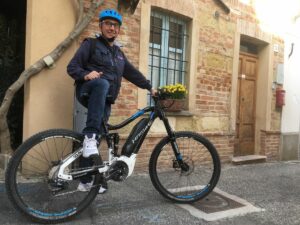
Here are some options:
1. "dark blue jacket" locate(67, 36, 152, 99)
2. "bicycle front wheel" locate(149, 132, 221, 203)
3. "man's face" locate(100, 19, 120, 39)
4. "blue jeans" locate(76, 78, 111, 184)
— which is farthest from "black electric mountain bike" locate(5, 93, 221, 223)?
"man's face" locate(100, 19, 120, 39)

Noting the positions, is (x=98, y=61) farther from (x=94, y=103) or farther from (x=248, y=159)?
(x=248, y=159)

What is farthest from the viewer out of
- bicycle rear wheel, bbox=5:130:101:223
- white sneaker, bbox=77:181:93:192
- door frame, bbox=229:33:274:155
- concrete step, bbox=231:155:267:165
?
door frame, bbox=229:33:274:155

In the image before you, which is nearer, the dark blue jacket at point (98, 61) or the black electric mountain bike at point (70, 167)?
the black electric mountain bike at point (70, 167)

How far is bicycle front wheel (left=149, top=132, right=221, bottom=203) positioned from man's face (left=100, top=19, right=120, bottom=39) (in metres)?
1.25

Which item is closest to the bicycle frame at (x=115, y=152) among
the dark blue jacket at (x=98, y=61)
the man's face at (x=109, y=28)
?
the dark blue jacket at (x=98, y=61)

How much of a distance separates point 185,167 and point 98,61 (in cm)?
149

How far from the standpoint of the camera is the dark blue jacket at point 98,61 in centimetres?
347

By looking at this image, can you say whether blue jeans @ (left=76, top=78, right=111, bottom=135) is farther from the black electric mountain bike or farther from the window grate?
the window grate

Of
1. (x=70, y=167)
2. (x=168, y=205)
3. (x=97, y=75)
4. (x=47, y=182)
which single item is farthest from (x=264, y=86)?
(x=47, y=182)

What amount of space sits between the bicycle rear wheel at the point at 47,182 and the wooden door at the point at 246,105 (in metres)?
4.92

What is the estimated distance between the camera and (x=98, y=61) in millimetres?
3613

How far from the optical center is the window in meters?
6.05

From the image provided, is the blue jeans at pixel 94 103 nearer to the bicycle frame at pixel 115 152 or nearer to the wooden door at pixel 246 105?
the bicycle frame at pixel 115 152

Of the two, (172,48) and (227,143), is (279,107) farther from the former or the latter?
(172,48)
